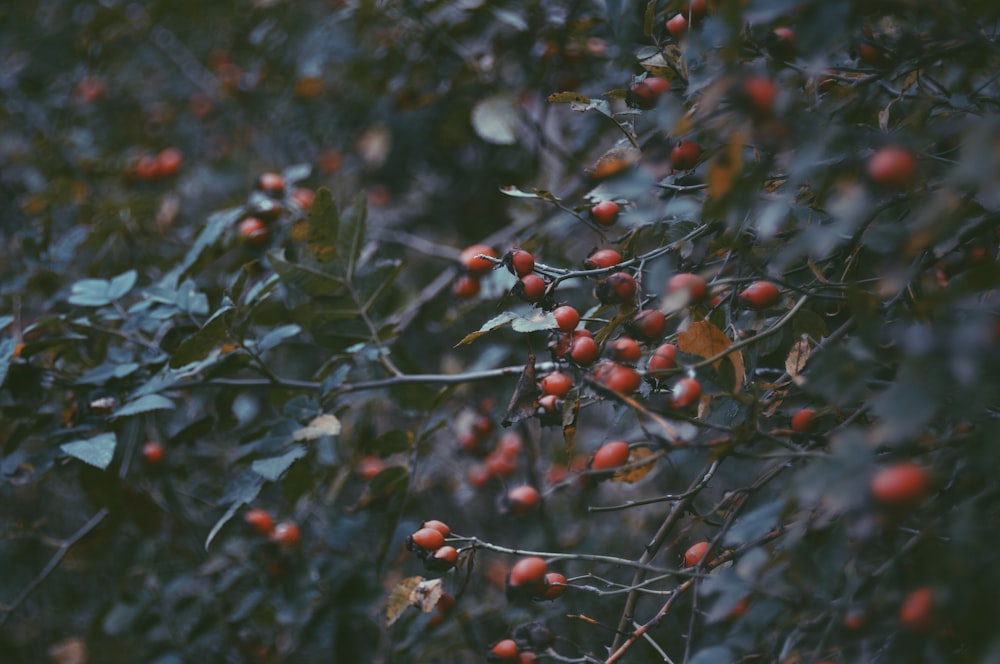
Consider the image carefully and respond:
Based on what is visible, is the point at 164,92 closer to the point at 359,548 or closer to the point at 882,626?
the point at 359,548

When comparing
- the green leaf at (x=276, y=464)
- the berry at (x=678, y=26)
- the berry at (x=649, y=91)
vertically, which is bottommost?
the green leaf at (x=276, y=464)

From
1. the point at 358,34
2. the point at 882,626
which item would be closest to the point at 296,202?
the point at 358,34

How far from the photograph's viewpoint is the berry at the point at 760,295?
0.86 metres

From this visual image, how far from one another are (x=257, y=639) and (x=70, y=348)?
0.75m

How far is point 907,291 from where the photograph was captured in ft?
2.85

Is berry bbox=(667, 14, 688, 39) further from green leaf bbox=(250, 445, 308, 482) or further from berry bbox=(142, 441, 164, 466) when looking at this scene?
berry bbox=(142, 441, 164, 466)

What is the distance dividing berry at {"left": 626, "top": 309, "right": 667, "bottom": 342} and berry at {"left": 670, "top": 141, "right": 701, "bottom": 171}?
178 millimetres

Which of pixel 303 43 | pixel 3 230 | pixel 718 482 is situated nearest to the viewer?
pixel 3 230

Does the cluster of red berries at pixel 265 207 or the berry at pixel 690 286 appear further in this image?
the cluster of red berries at pixel 265 207

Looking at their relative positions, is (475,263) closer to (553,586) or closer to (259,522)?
(553,586)

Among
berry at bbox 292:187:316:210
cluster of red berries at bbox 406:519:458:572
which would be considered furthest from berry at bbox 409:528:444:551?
berry at bbox 292:187:316:210

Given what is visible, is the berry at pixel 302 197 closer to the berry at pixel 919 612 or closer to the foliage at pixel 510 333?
the foliage at pixel 510 333

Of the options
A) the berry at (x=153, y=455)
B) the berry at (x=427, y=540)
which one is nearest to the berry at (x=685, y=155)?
the berry at (x=427, y=540)

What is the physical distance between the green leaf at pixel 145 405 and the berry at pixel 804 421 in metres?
0.82
